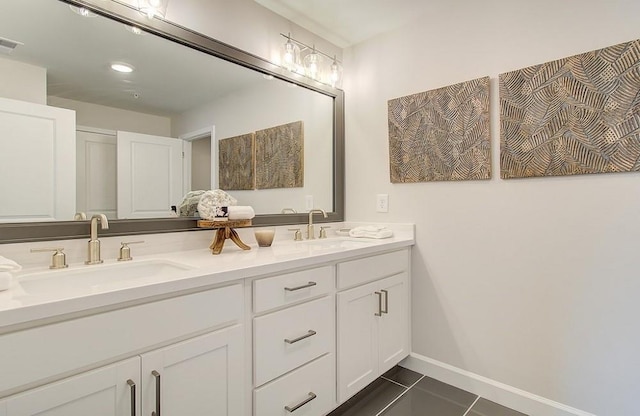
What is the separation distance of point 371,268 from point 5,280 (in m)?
1.43

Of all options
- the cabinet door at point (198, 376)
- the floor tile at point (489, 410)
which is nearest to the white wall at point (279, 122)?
the cabinet door at point (198, 376)

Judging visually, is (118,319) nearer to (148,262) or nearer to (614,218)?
(148,262)

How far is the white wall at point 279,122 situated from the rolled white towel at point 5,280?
0.92 m

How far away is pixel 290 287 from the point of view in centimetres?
135

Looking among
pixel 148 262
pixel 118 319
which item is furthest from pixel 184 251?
pixel 118 319

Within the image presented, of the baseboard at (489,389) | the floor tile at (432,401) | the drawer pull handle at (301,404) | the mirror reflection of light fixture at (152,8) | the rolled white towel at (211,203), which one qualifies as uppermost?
the mirror reflection of light fixture at (152,8)

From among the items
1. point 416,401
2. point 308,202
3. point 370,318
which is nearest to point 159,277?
point 370,318

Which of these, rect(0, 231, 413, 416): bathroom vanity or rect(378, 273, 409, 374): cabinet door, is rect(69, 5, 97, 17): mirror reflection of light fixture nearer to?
rect(0, 231, 413, 416): bathroom vanity

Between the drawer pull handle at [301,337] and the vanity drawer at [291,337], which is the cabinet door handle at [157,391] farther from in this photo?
the drawer pull handle at [301,337]

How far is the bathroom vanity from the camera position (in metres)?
0.80

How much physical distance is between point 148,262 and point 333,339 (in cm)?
88

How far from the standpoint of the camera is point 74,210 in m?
1.30

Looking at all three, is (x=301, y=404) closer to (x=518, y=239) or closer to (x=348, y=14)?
(x=518, y=239)

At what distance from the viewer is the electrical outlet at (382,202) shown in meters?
2.24
